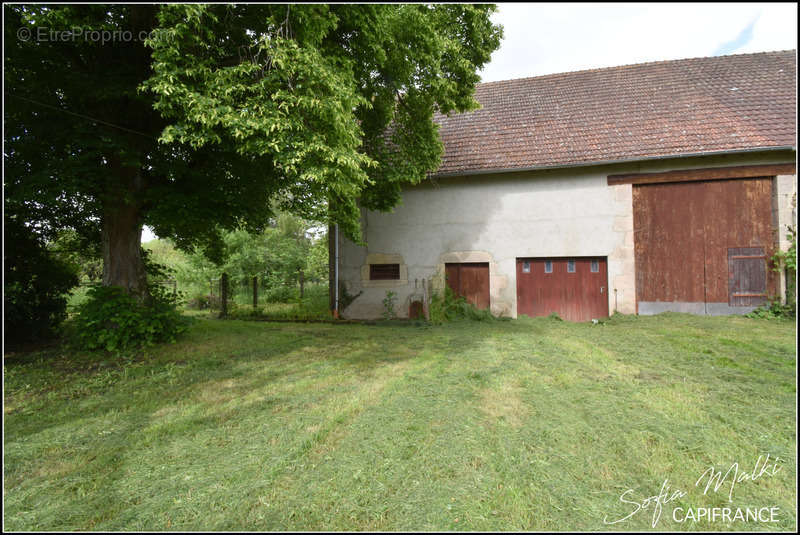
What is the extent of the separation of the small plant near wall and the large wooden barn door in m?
6.36

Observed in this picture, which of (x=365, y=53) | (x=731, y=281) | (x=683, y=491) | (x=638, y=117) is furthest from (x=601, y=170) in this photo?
(x=683, y=491)

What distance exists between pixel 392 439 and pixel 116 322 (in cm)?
566

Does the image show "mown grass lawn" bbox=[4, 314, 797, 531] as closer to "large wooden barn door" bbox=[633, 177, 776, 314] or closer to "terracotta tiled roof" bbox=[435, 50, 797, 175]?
"large wooden barn door" bbox=[633, 177, 776, 314]

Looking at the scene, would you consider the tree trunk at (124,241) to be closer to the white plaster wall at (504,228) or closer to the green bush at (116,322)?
the green bush at (116,322)

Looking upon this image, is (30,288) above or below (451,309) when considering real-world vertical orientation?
above

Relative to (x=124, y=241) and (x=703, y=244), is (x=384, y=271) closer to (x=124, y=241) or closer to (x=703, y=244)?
(x=124, y=241)

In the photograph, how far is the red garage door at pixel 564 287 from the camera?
9.22 m

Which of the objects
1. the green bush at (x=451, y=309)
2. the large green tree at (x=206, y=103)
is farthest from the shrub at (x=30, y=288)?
the green bush at (x=451, y=309)

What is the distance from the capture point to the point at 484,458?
244cm

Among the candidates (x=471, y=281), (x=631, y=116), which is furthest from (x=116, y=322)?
(x=631, y=116)

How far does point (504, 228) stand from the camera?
9.80m

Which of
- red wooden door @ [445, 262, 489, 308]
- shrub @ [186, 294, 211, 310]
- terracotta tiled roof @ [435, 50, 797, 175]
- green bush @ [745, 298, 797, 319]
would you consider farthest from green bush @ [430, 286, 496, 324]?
shrub @ [186, 294, 211, 310]

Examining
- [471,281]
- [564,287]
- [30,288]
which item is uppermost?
[30,288]

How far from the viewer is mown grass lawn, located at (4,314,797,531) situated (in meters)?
1.95
